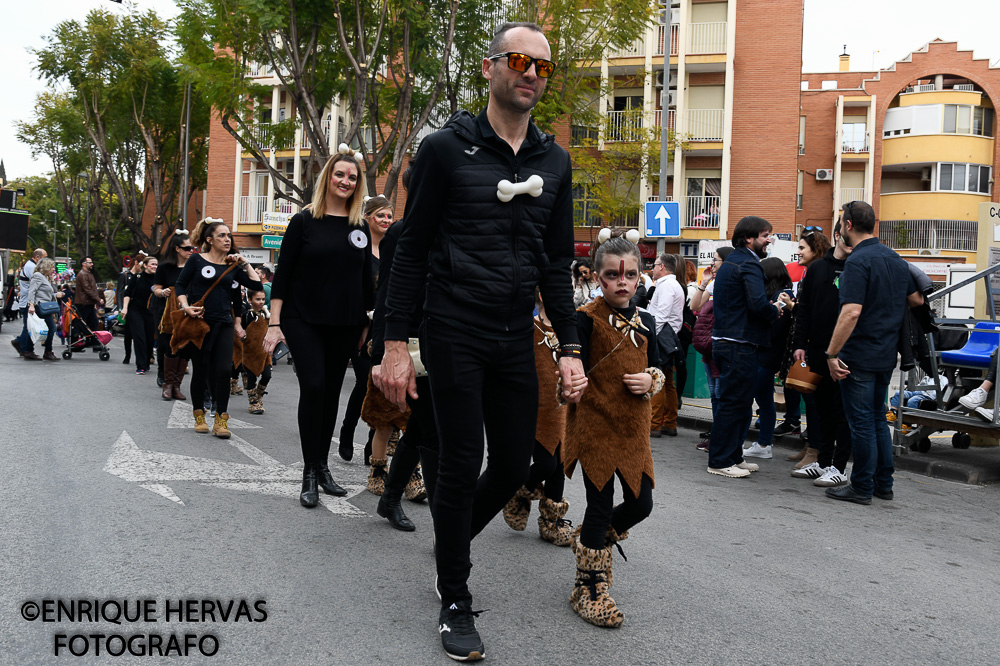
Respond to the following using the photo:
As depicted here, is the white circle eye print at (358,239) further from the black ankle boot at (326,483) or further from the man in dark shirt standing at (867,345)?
the man in dark shirt standing at (867,345)

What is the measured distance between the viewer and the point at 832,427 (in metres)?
7.64

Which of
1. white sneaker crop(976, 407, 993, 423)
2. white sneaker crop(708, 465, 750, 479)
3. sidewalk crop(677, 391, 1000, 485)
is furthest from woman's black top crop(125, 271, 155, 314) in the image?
white sneaker crop(976, 407, 993, 423)

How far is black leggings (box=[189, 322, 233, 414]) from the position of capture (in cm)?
809

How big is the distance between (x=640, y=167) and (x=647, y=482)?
2844 centimetres

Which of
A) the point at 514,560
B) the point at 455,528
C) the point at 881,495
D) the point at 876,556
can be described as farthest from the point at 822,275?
the point at 455,528

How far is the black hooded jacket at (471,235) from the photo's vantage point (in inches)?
130

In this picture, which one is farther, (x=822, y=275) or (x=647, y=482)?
(x=822, y=275)

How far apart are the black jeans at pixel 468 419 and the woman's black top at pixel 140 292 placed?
13092mm

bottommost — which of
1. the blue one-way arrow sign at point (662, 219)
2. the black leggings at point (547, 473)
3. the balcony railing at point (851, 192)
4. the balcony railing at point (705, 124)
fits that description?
the black leggings at point (547, 473)

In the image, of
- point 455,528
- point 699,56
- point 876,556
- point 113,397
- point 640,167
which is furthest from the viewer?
point 699,56

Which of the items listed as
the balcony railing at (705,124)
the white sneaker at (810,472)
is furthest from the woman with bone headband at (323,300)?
the balcony railing at (705,124)

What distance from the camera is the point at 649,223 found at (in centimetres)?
1806

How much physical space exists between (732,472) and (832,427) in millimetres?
922

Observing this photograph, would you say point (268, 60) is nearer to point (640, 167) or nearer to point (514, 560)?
point (640, 167)
